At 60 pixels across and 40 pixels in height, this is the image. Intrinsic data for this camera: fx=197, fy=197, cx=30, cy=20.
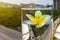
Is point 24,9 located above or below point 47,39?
above

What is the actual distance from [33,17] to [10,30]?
0.55ft

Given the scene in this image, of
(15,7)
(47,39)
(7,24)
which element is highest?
(15,7)

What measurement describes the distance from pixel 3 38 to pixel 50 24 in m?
0.32

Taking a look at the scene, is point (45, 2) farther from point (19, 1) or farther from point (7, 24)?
point (7, 24)

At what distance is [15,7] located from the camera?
125 centimetres

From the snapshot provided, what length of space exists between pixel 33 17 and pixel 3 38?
0.23 meters

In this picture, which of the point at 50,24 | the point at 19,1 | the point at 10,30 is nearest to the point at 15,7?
the point at 19,1

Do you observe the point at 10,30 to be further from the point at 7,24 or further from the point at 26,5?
the point at 26,5

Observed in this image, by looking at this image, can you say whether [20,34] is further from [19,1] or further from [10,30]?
[19,1]

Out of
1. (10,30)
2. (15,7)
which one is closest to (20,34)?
(10,30)

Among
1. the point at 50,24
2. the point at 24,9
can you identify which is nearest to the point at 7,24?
the point at 24,9

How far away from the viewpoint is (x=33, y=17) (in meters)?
1.27

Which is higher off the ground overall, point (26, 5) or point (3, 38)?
point (26, 5)

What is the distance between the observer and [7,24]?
49.2 inches
